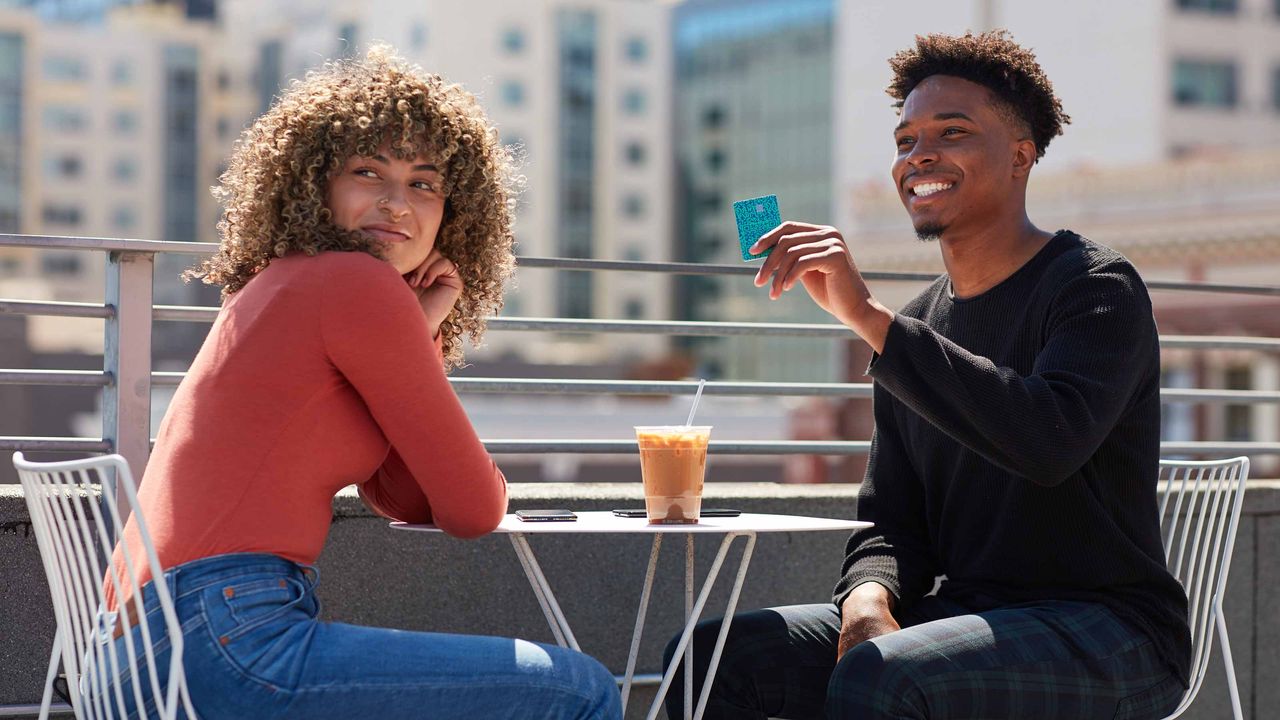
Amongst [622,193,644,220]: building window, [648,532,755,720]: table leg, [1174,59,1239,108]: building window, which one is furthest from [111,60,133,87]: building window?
[648,532,755,720]: table leg

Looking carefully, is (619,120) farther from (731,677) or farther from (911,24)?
(731,677)

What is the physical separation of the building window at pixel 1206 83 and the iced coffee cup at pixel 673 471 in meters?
59.3

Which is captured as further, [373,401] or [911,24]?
[911,24]

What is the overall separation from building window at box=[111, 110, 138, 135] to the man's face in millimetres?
91409

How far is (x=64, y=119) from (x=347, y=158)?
299 ft

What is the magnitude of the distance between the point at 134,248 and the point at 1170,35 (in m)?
59.0

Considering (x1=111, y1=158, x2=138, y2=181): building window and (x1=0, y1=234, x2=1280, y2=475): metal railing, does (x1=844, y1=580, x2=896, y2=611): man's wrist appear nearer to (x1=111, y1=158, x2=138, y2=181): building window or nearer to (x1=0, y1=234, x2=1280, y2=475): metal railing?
(x1=0, y1=234, x2=1280, y2=475): metal railing

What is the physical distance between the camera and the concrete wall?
3.84 metres

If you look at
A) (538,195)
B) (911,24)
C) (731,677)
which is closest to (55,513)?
(731,677)

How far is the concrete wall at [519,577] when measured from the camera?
3.84 metres

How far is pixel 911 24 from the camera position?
70.6 m

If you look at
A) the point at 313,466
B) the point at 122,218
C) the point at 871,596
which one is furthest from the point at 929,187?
the point at 122,218

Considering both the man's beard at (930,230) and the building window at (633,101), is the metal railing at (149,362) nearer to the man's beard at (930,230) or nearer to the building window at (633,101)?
the man's beard at (930,230)

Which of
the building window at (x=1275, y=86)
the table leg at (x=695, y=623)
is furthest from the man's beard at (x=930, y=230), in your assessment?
the building window at (x=1275, y=86)
